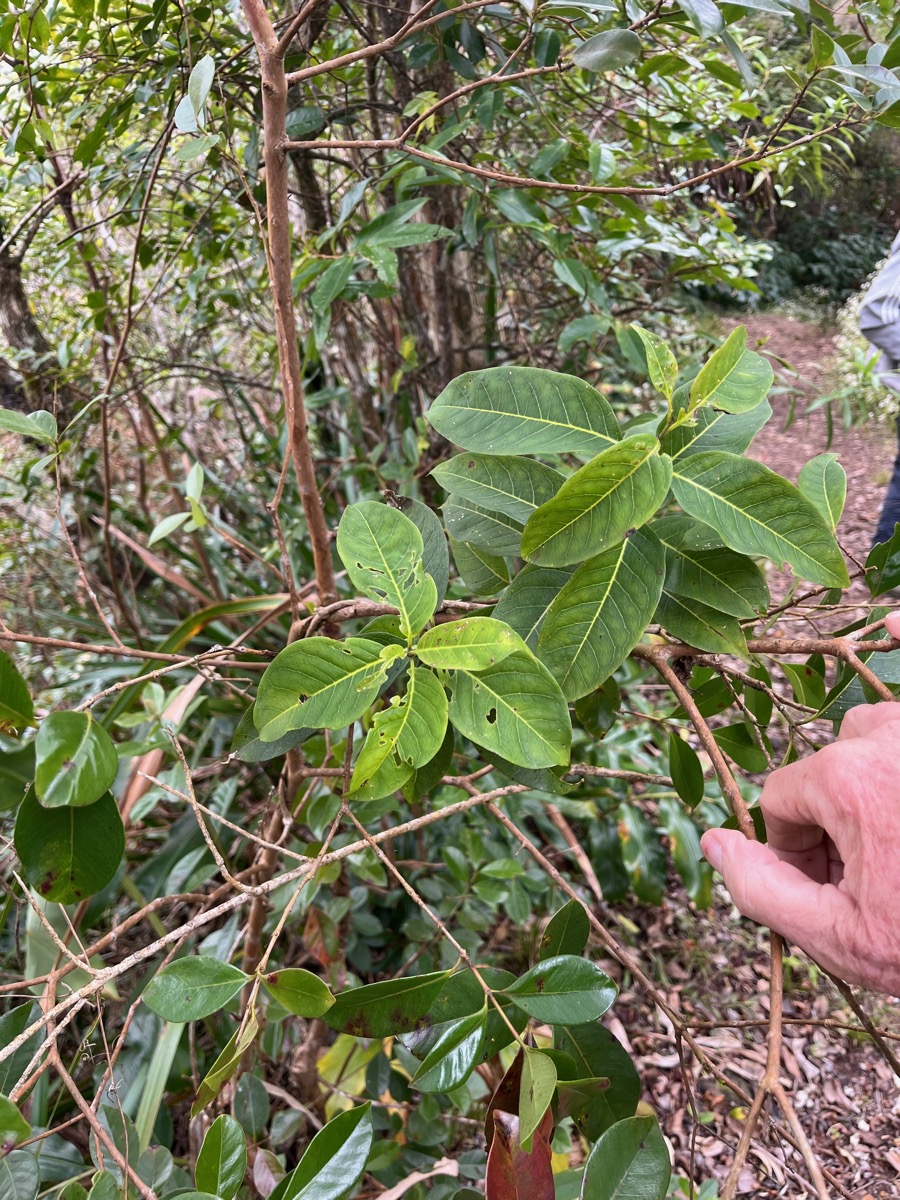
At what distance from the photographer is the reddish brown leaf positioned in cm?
37

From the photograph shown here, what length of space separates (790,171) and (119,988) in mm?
2673

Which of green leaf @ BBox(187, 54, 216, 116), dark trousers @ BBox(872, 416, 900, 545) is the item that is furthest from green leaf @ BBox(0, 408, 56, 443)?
dark trousers @ BBox(872, 416, 900, 545)

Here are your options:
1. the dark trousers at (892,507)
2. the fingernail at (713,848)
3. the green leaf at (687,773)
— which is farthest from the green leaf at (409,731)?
the dark trousers at (892,507)

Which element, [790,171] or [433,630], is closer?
[433,630]

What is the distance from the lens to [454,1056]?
1.57 ft

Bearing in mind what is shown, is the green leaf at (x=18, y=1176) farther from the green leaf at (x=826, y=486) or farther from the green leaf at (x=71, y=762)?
the green leaf at (x=826, y=486)

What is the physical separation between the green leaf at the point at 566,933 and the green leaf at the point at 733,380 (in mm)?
442

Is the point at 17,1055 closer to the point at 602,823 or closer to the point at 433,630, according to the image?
the point at 433,630

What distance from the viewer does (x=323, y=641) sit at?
1.49 ft

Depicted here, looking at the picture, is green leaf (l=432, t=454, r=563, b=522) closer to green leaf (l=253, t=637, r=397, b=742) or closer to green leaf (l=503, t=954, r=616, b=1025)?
green leaf (l=253, t=637, r=397, b=742)

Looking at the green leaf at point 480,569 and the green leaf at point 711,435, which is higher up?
the green leaf at point 711,435

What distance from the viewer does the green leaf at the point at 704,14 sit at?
57cm

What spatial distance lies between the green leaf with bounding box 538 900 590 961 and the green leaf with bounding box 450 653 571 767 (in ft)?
0.78

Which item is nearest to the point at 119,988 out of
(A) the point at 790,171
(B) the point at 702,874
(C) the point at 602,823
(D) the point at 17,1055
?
(D) the point at 17,1055
